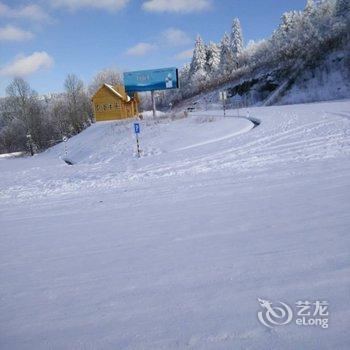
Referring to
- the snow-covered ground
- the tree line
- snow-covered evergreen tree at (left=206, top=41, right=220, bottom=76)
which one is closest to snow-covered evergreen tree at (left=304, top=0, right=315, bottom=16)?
the tree line

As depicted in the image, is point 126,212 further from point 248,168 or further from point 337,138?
point 337,138

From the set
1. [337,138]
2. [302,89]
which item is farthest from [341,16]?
[337,138]

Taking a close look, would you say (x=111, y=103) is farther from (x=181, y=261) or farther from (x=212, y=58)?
(x=212, y=58)

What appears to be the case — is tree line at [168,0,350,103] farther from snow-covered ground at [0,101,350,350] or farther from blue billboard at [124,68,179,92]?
snow-covered ground at [0,101,350,350]

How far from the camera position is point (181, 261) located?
16.5 feet

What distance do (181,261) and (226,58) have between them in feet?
326

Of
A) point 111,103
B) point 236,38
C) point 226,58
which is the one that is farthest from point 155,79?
point 236,38

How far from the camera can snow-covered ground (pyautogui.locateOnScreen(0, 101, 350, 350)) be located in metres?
3.53

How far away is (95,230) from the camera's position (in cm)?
716

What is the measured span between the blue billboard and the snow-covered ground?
107 feet

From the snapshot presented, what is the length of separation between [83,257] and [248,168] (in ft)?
24.6

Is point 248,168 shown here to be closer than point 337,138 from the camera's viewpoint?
Yes

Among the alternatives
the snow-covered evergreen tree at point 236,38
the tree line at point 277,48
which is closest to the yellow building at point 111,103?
the tree line at point 277,48

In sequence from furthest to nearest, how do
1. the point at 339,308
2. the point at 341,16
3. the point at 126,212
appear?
the point at 341,16 < the point at 126,212 < the point at 339,308
